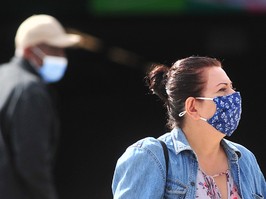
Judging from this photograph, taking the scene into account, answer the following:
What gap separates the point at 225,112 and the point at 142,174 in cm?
49

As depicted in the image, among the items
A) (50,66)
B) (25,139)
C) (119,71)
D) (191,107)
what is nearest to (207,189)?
(191,107)

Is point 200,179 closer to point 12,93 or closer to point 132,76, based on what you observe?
point 12,93

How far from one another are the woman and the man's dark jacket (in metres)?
1.47

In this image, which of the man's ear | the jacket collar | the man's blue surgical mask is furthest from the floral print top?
the man's blue surgical mask

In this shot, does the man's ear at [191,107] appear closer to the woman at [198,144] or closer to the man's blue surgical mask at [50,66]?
the woman at [198,144]

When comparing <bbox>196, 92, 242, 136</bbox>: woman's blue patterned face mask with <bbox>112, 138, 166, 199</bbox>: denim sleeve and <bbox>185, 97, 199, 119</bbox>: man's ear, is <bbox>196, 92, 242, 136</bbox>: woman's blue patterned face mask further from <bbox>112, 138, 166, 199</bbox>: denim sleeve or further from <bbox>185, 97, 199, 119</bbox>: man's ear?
<bbox>112, 138, 166, 199</bbox>: denim sleeve

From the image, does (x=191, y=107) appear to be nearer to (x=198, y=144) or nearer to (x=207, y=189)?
(x=198, y=144)

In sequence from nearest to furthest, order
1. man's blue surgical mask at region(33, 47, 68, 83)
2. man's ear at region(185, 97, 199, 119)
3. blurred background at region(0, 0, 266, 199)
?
man's ear at region(185, 97, 199, 119)
man's blue surgical mask at region(33, 47, 68, 83)
blurred background at region(0, 0, 266, 199)

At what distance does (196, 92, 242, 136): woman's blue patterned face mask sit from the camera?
3.51 m

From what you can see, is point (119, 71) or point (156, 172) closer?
point (156, 172)

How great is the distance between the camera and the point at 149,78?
3699 mm

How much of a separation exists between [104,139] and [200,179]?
598 cm

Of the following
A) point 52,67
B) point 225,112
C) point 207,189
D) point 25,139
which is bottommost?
point 25,139

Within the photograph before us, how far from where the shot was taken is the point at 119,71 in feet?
30.8
